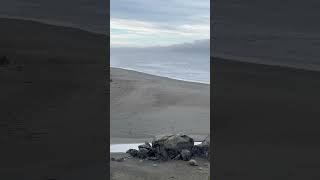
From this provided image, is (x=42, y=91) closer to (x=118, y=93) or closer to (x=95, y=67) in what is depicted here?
(x=95, y=67)

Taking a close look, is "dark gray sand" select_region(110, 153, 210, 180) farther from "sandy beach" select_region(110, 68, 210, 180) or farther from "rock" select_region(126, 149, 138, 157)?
"rock" select_region(126, 149, 138, 157)

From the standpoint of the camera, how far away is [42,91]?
3.54 m

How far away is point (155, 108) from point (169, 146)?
4.74 meters

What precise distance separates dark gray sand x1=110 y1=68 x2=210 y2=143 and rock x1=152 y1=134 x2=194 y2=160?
137 cm

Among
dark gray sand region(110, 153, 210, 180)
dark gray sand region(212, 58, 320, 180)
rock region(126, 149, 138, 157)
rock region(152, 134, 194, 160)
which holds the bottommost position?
dark gray sand region(110, 153, 210, 180)

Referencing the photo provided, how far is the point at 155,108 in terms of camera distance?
11312mm

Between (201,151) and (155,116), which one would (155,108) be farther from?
(201,151)

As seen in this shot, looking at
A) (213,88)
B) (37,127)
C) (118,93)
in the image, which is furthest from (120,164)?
(118,93)

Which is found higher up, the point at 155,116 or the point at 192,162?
the point at 155,116

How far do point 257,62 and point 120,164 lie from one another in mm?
3454

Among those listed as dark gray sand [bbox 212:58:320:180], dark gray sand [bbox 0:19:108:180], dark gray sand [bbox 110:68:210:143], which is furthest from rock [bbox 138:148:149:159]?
dark gray sand [bbox 212:58:320:180]

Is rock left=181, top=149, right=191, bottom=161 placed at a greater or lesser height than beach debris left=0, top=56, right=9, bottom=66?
lesser

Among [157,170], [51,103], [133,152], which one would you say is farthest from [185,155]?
[51,103]

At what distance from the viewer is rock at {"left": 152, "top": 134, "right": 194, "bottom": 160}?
21.6ft
